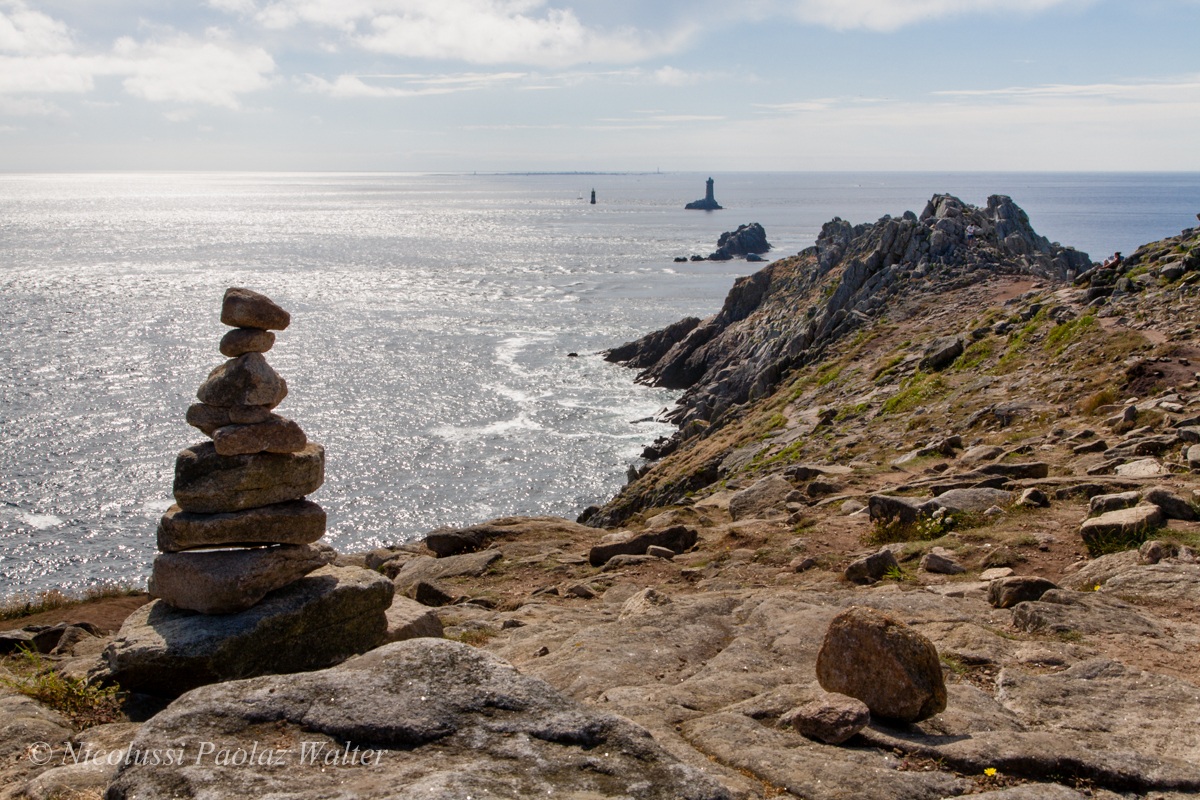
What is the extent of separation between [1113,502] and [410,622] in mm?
10569

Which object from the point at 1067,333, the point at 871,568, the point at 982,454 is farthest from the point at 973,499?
the point at 1067,333

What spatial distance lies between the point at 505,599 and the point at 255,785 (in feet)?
37.0

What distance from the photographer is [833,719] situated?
7.32m

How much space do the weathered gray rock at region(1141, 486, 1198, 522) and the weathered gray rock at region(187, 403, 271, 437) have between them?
41.5 ft

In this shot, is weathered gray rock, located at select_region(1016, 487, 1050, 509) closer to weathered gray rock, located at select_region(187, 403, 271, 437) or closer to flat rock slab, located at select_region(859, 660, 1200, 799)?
flat rock slab, located at select_region(859, 660, 1200, 799)

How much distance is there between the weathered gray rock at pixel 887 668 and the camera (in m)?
7.61

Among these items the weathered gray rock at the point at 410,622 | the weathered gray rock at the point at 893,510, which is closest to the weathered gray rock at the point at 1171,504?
the weathered gray rock at the point at 893,510

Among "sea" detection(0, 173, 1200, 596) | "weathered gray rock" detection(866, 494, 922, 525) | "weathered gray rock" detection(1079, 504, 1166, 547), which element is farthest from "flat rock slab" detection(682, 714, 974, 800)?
"sea" detection(0, 173, 1200, 596)

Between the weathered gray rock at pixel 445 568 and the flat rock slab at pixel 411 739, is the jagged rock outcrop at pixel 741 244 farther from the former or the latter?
the flat rock slab at pixel 411 739

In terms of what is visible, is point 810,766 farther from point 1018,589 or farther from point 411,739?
point 1018,589

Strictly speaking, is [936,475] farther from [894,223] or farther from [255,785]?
[894,223]

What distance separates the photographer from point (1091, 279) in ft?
103

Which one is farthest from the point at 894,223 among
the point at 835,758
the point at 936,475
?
the point at 835,758

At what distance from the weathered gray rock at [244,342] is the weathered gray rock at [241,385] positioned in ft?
0.29
